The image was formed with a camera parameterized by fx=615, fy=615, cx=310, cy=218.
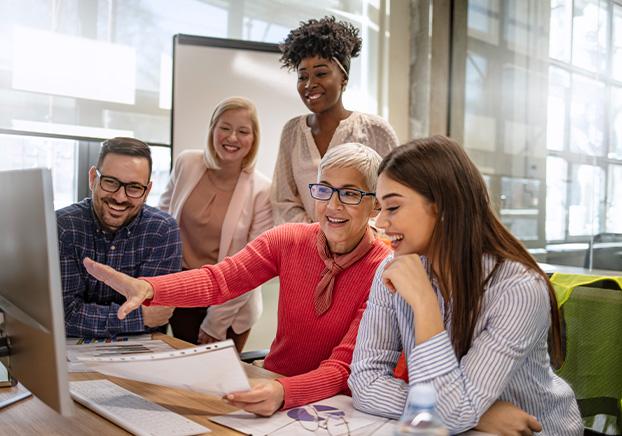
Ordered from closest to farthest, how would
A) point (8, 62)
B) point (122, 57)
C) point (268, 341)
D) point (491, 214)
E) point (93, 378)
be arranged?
point (491, 214) → point (93, 378) → point (8, 62) → point (122, 57) → point (268, 341)

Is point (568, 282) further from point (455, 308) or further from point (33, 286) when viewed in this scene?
point (33, 286)

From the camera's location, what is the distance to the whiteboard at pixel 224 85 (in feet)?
11.6

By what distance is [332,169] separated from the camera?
1.64 m

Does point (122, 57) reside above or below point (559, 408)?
above

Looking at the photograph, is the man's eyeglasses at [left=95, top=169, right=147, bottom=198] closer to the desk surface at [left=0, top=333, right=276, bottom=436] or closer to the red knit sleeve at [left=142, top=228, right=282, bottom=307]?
the red knit sleeve at [left=142, top=228, right=282, bottom=307]

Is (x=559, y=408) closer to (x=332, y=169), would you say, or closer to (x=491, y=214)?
(x=491, y=214)

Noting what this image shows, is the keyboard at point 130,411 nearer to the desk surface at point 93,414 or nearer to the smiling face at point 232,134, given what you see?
the desk surface at point 93,414

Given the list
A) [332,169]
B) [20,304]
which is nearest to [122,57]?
[332,169]

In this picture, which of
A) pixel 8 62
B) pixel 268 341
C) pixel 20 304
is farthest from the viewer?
pixel 268 341

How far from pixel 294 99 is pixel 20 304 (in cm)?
302

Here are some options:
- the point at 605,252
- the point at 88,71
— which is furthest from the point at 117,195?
the point at 605,252

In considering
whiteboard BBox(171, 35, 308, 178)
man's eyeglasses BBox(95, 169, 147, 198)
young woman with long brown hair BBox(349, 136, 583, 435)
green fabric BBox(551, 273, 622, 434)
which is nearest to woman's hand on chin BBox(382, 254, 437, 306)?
young woman with long brown hair BBox(349, 136, 583, 435)

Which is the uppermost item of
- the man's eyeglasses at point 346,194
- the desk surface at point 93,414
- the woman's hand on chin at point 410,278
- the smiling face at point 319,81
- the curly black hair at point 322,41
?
the curly black hair at point 322,41

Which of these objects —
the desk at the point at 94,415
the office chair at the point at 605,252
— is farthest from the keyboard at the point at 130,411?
the office chair at the point at 605,252
